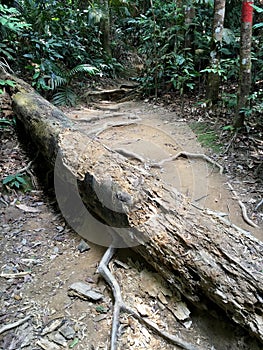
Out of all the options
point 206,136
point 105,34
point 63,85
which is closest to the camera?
point 206,136

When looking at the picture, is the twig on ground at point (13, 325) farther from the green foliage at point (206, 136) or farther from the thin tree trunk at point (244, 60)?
the thin tree trunk at point (244, 60)

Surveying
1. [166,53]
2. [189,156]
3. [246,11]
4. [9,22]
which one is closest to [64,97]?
[166,53]

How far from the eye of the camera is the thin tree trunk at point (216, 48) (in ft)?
21.5

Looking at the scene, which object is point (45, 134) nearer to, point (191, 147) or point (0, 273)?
point (0, 273)

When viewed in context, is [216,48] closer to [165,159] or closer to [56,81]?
[165,159]

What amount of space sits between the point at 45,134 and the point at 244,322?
11.4 feet

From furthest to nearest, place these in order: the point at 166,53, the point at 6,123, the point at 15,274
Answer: the point at 166,53 < the point at 6,123 < the point at 15,274

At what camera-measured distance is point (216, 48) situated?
6.73 meters

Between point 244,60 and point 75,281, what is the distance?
14.9ft

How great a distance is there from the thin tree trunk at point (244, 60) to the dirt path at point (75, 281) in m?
1.24

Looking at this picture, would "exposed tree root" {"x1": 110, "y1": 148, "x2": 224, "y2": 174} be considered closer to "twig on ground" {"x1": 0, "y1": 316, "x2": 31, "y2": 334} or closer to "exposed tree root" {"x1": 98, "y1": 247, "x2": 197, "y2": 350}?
"exposed tree root" {"x1": 98, "y1": 247, "x2": 197, "y2": 350}

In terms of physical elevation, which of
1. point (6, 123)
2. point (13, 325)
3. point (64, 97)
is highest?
point (64, 97)

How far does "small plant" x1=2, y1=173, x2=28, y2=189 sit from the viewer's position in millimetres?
4508

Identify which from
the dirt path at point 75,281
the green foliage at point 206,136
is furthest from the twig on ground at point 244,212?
the green foliage at point 206,136
